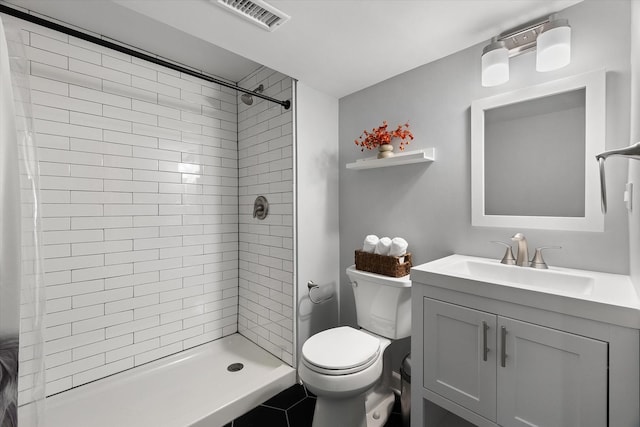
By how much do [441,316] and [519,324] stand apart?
11.5 inches

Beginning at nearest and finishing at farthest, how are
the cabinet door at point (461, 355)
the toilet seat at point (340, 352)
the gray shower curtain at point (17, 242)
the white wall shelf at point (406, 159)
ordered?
the gray shower curtain at point (17, 242), the cabinet door at point (461, 355), the toilet seat at point (340, 352), the white wall shelf at point (406, 159)

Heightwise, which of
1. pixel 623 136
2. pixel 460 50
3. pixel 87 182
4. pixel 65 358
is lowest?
pixel 65 358

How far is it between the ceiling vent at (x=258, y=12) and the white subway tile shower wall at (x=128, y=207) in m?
1.15

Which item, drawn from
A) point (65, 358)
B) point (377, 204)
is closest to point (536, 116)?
point (377, 204)

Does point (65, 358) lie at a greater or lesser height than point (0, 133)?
lesser

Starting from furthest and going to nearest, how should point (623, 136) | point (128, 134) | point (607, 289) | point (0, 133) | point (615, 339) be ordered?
point (128, 134)
point (623, 136)
point (607, 289)
point (615, 339)
point (0, 133)

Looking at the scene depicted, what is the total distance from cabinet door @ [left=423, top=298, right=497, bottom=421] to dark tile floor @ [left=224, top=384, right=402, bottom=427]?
63cm

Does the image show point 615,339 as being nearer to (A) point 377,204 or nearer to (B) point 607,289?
(B) point 607,289

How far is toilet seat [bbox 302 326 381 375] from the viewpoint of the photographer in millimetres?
1316

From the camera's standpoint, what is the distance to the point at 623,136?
45.8 inches

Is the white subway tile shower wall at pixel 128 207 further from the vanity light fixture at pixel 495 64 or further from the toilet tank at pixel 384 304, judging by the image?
the vanity light fixture at pixel 495 64

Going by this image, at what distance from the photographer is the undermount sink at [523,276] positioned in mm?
1149

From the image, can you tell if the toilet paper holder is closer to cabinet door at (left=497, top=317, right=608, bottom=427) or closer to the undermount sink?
the undermount sink

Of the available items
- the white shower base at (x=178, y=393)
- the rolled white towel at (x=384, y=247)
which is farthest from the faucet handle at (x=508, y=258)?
the white shower base at (x=178, y=393)
